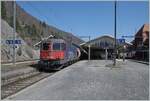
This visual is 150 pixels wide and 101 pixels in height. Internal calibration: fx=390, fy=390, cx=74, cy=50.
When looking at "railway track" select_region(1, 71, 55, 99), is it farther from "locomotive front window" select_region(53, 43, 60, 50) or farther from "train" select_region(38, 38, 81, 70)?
"locomotive front window" select_region(53, 43, 60, 50)

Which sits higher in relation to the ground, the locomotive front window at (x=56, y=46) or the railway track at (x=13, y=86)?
the locomotive front window at (x=56, y=46)

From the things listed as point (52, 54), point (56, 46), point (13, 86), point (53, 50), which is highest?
point (56, 46)

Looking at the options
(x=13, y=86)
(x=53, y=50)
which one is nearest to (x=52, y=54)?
(x=53, y=50)

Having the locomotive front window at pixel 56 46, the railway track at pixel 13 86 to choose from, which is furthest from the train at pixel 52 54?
the railway track at pixel 13 86

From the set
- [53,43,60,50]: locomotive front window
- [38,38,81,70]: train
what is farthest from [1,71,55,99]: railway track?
[53,43,60,50]: locomotive front window

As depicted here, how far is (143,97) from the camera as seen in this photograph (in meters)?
15.1

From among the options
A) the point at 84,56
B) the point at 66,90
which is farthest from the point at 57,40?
the point at 84,56

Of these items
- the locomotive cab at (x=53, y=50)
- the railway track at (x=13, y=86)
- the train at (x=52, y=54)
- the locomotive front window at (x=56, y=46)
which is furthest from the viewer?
the locomotive front window at (x=56, y=46)

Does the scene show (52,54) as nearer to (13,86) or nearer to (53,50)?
(53,50)

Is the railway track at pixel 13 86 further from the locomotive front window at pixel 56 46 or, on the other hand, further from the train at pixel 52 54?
the locomotive front window at pixel 56 46

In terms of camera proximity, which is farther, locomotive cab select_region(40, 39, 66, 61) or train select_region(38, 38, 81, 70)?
locomotive cab select_region(40, 39, 66, 61)

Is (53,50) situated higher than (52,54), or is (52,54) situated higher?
(53,50)

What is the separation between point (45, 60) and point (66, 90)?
20227mm

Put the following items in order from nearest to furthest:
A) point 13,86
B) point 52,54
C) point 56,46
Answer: point 13,86
point 52,54
point 56,46
